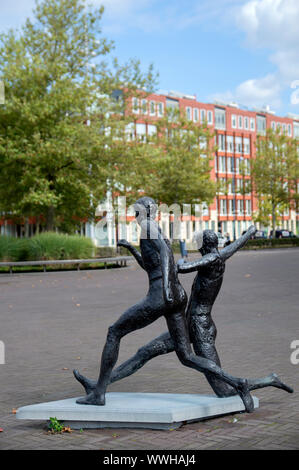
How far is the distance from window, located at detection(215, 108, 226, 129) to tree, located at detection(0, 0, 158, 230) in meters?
60.2

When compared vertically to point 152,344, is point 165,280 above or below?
above

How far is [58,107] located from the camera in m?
31.9

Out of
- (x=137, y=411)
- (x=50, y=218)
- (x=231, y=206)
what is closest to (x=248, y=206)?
(x=231, y=206)

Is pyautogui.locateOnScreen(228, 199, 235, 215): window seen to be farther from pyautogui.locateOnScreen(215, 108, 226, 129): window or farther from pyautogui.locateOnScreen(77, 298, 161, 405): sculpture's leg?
pyautogui.locateOnScreen(77, 298, 161, 405): sculpture's leg

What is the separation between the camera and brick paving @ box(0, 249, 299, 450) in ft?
15.9

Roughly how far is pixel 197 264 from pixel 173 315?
17.5 inches

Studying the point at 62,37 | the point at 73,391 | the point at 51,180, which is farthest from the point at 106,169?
the point at 73,391

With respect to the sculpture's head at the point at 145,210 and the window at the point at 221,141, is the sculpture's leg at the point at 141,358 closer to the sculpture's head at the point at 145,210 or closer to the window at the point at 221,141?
the sculpture's head at the point at 145,210

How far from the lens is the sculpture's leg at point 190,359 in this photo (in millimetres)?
5301

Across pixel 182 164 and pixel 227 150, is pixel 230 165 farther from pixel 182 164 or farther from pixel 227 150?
pixel 182 164

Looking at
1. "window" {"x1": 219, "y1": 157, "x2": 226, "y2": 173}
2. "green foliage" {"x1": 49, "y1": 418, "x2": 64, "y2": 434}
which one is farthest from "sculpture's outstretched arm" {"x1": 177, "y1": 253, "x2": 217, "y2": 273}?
"window" {"x1": 219, "y1": 157, "x2": 226, "y2": 173}

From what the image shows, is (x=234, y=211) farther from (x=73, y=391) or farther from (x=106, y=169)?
(x=73, y=391)
